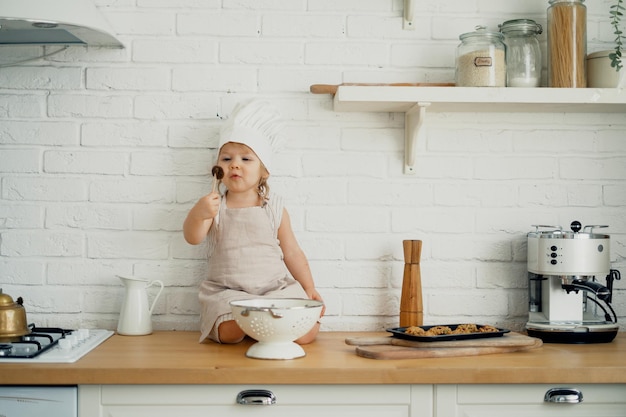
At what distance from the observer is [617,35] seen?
2.45 meters

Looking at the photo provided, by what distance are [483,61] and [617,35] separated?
57 cm

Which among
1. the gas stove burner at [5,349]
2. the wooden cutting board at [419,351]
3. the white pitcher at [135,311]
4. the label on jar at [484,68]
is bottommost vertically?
the wooden cutting board at [419,351]

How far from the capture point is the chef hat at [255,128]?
2.22m

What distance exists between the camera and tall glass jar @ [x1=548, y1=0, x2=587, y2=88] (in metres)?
2.27

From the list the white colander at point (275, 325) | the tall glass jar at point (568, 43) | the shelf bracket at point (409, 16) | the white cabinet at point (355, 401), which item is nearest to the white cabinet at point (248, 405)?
the white cabinet at point (355, 401)

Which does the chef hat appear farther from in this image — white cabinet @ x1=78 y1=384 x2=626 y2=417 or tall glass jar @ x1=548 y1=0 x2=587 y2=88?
tall glass jar @ x1=548 y1=0 x2=587 y2=88

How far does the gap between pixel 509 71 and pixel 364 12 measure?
1.67 feet

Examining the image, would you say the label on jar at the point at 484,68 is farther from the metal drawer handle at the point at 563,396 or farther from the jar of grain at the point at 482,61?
the metal drawer handle at the point at 563,396

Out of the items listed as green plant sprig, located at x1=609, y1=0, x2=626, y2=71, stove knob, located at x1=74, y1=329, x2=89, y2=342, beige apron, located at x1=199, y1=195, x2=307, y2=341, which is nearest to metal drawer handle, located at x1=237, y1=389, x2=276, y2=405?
beige apron, located at x1=199, y1=195, x2=307, y2=341

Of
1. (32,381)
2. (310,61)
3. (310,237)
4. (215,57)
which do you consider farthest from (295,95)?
(32,381)

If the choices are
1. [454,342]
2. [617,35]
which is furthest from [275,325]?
[617,35]

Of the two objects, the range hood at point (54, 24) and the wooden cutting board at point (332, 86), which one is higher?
the range hood at point (54, 24)

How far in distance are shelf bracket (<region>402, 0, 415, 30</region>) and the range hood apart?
921 millimetres

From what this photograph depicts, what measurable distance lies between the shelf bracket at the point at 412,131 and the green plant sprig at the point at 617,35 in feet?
1.92
